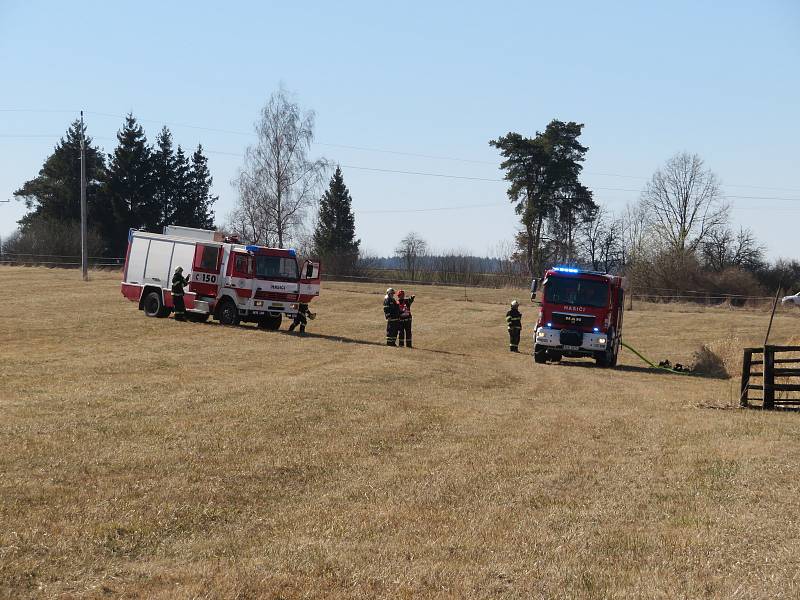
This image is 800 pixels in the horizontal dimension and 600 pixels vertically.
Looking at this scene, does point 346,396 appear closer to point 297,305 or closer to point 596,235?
point 297,305

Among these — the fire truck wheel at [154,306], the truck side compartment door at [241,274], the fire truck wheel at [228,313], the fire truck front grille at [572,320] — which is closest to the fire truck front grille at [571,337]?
the fire truck front grille at [572,320]

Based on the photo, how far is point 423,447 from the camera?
1238 centimetres

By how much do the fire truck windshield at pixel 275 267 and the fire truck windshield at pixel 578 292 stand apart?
837cm

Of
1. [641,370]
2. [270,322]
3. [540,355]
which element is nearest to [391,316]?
[540,355]

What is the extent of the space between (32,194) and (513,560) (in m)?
86.4

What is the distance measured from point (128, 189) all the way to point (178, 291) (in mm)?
49500

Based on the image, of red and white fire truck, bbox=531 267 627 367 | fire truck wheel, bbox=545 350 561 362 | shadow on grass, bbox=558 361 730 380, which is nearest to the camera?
red and white fire truck, bbox=531 267 627 367

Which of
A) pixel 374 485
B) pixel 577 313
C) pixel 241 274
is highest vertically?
pixel 241 274

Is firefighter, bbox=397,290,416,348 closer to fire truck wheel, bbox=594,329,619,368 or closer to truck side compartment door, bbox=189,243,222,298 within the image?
fire truck wheel, bbox=594,329,619,368

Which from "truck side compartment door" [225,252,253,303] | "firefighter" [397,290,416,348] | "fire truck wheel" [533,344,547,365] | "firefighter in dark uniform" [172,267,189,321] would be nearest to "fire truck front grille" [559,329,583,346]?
"fire truck wheel" [533,344,547,365]

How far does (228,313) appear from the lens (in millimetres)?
30797

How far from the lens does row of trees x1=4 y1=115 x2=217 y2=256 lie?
7575cm

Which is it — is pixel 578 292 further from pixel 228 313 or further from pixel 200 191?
pixel 200 191

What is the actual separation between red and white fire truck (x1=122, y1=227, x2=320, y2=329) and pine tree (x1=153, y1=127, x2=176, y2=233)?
48.6 meters
